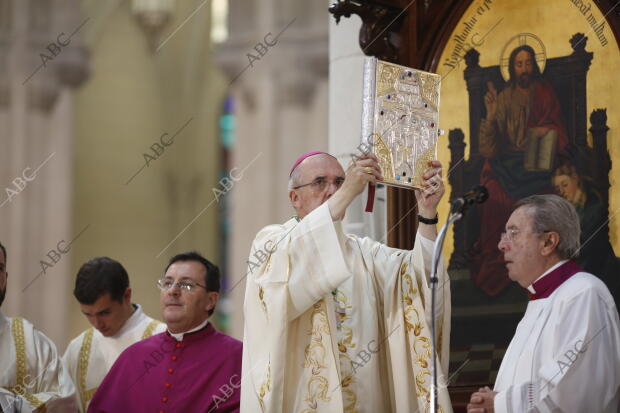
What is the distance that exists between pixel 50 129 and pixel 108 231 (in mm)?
2322

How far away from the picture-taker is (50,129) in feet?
46.0

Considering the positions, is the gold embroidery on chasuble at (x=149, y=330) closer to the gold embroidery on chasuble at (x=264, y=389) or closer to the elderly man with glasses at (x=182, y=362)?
the elderly man with glasses at (x=182, y=362)

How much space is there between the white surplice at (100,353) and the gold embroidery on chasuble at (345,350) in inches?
83.6

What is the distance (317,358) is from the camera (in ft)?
16.0

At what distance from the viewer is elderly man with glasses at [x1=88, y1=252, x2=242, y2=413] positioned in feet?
18.9

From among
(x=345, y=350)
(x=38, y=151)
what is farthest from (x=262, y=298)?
(x=38, y=151)

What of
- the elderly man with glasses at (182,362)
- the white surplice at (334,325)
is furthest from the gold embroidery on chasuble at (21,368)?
the white surplice at (334,325)

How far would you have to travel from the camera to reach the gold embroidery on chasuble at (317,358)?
4836 mm

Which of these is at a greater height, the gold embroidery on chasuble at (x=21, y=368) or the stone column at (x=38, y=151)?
the stone column at (x=38, y=151)

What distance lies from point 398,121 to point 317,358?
3.92ft

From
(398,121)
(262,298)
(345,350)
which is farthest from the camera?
(345,350)

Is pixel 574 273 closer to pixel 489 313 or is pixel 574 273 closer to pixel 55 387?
pixel 489 313

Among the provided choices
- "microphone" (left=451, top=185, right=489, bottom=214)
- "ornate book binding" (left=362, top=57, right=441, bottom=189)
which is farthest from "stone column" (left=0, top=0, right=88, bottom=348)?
"microphone" (left=451, top=185, right=489, bottom=214)

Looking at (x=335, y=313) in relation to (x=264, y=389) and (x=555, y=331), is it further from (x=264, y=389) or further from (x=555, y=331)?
(x=555, y=331)
